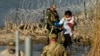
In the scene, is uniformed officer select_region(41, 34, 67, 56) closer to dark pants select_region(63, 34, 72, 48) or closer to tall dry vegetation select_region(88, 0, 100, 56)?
tall dry vegetation select_region(88, 0, 100, 56)

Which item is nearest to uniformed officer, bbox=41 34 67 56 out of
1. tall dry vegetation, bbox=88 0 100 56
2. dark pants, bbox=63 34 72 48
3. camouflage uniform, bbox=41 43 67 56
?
camouflage uniform, bbox=41 43 67 56

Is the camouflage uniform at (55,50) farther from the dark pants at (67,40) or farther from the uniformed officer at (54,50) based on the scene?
the dark pants at (67,40)

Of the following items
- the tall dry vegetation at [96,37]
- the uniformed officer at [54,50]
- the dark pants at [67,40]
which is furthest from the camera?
the dark pants at [67,40]

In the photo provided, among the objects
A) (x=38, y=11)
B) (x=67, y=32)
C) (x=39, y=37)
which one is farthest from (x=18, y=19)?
(x=67, y=32)

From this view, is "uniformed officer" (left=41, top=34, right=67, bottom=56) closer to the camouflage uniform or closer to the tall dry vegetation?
the camouflage uniform

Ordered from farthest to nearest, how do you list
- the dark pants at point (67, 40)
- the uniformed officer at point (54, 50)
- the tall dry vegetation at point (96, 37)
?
the dark pants at point (67, 40) < the uniformed officer at point (54, 50) < the tall dry vegetation at point (96, 37)

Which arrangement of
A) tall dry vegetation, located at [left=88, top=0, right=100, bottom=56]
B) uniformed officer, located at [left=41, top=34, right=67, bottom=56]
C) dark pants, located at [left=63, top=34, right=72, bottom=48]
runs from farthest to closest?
dark pants, located at [left=63, top=34, right=72, bottom=48] < uniformed officer, located at [left=41, top=34, right=67, bottom=56] < tall dry vegetation, located at [left=88, top=0, right=100, bottom=56]

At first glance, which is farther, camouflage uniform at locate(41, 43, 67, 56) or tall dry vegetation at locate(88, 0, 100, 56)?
camouflage uniform at locate(41, 43, 67, 56)

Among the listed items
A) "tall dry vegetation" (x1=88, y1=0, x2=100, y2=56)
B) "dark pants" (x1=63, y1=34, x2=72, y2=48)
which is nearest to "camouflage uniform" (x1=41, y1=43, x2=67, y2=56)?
"tall dry vegetation" (x1=88, y1=0, x2=100, y2=56)

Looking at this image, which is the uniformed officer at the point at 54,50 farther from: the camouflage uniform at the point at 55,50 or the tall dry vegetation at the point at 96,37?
the tall dry vegetation at the point at 96,37

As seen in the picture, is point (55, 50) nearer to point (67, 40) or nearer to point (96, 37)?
point (96, 37)

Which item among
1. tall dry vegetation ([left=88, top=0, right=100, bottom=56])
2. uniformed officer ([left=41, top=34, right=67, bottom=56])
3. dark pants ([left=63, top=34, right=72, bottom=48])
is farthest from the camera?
dark pants ([left=63, top=34, right=72, bottom=48])

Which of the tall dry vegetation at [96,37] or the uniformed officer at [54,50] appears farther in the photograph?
the uniformed officer at [54,50]

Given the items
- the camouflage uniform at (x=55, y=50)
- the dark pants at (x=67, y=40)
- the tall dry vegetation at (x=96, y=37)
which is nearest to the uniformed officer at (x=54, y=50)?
the camouflage uniform at (x=55, y=50)
